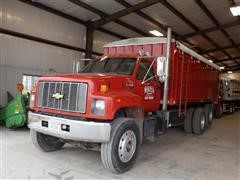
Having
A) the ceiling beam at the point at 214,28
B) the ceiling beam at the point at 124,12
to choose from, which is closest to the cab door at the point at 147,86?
the ceiling beam at the point at 124,12

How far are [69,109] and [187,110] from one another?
491 cm

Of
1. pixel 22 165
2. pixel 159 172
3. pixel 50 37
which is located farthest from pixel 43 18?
pixel 159 172

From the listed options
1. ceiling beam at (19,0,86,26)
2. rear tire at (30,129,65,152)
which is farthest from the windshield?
ceiling beam at (19,0,86,26)

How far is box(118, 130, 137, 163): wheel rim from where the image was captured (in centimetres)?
423

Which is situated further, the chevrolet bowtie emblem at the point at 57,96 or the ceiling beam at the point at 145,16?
the ceiling beam at the point at 145,16

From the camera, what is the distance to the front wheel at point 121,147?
402 cm

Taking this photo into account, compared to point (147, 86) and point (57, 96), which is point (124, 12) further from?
point (57, 96)

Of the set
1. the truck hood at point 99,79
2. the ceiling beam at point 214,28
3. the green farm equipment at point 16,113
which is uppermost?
the ceiling beam at point 214,28

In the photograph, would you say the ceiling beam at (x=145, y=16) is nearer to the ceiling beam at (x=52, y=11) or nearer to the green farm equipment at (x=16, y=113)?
the ceiling beam at (x=52, y=11)

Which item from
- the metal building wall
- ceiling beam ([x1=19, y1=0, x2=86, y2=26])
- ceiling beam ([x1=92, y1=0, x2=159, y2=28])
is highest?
ceiling beam ([x1=92, y1=0, x2=159, y2=28])

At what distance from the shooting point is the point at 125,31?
47.2 feet

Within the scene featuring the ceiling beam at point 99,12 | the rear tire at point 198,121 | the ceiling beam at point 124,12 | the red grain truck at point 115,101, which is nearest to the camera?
the red grain truck at point 115,101

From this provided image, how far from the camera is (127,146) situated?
14.3 ft

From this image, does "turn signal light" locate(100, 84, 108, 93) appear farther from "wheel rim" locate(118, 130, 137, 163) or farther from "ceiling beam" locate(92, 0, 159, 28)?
"ceiling beam" locate(92, 0, 159, 28)
